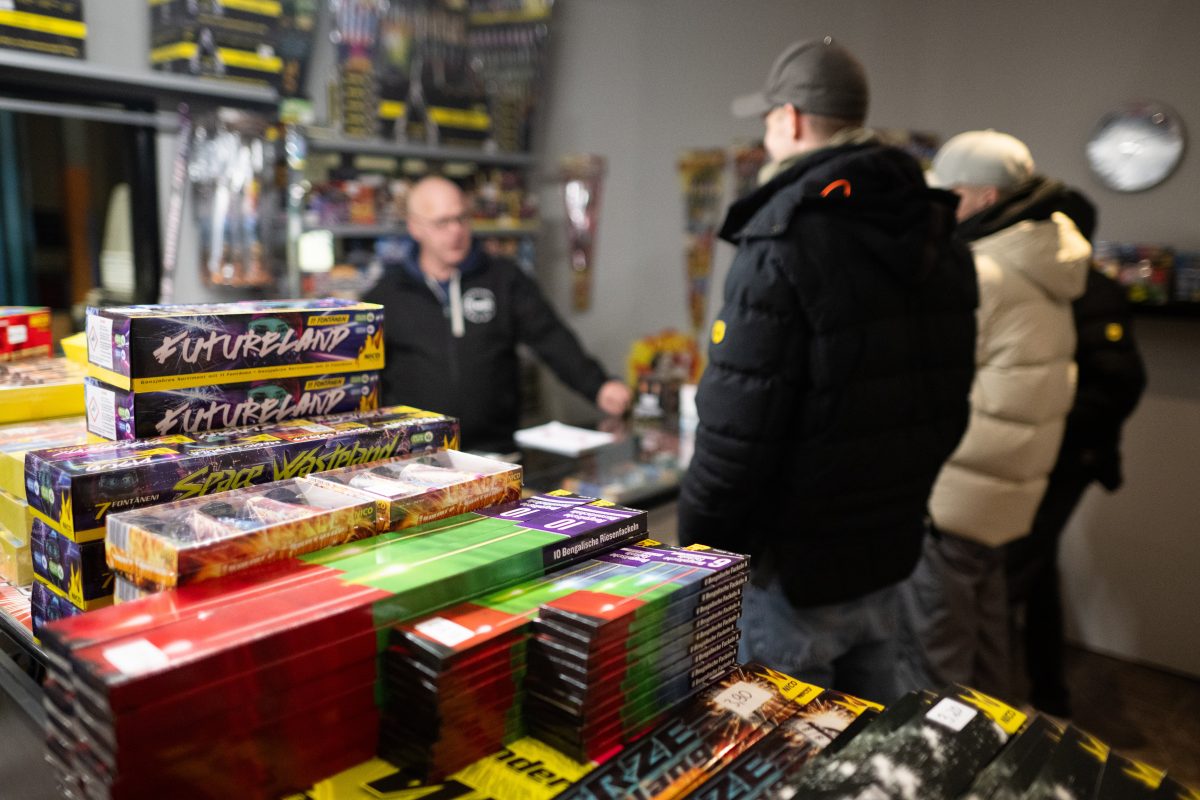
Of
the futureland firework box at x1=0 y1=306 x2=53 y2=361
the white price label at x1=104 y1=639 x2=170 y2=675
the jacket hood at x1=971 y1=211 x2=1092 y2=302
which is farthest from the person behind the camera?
the jacket hood at x1=971 y1=211 x2=1092 y2=302

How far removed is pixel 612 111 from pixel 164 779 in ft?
17.5

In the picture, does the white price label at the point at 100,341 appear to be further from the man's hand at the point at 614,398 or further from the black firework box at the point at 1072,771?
the man's hand at the point at 614,398

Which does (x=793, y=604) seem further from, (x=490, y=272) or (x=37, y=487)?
(x=490, y=272)

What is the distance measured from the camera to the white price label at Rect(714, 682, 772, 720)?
1088mm

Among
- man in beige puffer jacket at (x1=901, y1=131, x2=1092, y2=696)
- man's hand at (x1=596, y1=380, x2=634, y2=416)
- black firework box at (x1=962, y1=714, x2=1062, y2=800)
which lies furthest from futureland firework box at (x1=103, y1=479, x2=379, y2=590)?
man's hand at (x1=596, y1=380, x2=634, y2=416)

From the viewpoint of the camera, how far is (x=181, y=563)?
95 cm

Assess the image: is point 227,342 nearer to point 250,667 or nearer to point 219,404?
point 219,404

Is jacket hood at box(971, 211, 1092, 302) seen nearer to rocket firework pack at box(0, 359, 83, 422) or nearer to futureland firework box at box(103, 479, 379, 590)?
futureland firework box at box(103, 479, 379, 590)

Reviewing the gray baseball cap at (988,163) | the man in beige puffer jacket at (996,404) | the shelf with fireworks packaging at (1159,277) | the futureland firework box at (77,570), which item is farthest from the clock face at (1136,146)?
the futureland firework box at (77,570)

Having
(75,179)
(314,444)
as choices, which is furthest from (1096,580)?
(75,179)

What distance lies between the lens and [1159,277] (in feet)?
12.6

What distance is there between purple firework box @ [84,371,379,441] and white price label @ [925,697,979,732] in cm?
96

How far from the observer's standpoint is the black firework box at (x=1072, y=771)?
896mm

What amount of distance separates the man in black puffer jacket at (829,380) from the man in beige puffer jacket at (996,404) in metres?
0.61
